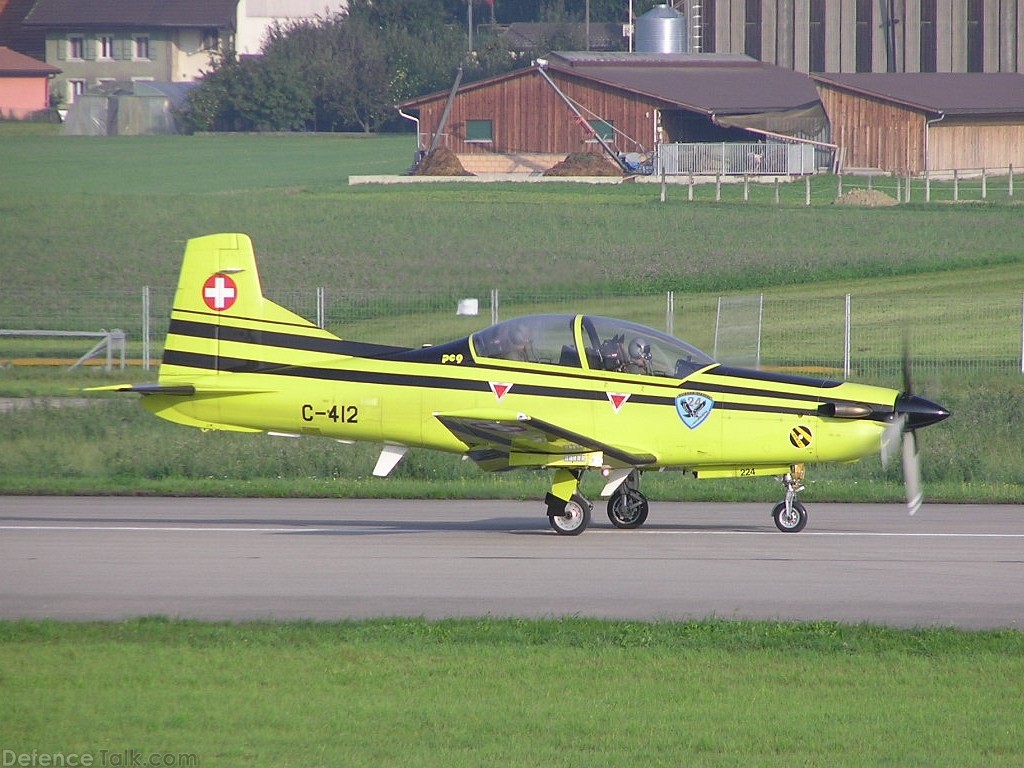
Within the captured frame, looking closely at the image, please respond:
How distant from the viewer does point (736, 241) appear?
45.4 metres

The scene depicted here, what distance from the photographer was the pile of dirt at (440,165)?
220 feet

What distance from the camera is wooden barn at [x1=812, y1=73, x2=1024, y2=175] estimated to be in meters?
65.8

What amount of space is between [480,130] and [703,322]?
137ft

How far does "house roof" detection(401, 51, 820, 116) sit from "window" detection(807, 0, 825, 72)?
11.3 feet

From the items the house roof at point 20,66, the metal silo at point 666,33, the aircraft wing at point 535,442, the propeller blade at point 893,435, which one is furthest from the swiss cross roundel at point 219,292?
the house roof at point 20,66

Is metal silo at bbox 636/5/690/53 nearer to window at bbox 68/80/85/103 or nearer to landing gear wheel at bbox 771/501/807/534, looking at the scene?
window at bbox 68/80/85/103

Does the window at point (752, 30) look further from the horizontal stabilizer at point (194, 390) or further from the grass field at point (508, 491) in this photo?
the horizontal stabilizer at point (194, 390)

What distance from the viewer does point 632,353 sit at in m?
14.9

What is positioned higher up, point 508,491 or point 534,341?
point 534,341

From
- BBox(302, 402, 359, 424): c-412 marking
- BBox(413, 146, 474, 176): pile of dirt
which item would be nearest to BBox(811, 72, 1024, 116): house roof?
BBox(413, 146, 474, 176): pile of dirt

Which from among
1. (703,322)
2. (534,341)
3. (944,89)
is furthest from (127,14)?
(534,341)

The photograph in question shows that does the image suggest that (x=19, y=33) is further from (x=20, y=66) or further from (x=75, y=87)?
(x=20, y=66)

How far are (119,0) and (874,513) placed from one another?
99.8 m

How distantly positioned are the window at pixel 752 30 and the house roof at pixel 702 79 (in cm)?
270
